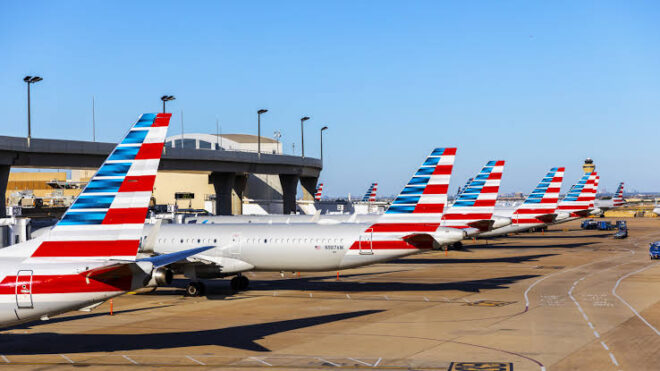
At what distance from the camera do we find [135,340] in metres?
28.7

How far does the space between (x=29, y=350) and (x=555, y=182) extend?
221 ft

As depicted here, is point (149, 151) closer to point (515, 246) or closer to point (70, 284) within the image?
point (70, 284)

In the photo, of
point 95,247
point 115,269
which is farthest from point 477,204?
point 115,269

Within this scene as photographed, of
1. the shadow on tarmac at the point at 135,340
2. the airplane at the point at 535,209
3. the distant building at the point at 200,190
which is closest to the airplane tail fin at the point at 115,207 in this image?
the shadow on tarmac at the point at 135,340

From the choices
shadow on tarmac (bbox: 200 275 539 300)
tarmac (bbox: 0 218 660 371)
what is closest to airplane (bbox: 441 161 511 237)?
tarmac (bbox: 0 218 660 371)

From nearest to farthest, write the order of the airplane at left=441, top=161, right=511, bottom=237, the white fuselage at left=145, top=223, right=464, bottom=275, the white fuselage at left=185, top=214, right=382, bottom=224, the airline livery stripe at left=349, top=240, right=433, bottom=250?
the airline livery stripe at left=349, top=240, right=433, bottom=250, the white fuselage at left=145, top=223, right=464, bottom=275, the airplane at left=441, top=161, right=511, bottom=237, the white fuselage at left=185, top=214, right=382, bottom=224

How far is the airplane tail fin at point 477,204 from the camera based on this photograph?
5956 cm

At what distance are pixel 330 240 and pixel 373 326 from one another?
36.1 feet

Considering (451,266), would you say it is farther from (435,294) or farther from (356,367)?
(356,367)

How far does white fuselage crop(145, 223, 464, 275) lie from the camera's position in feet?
132

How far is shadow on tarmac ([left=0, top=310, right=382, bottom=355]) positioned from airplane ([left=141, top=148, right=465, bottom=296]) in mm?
9456

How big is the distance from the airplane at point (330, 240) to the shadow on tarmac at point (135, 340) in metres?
9.46

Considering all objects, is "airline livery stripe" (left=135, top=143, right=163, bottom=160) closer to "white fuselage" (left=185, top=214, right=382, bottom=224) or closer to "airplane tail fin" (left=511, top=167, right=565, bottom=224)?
"white fuselage" (left=185, top=214, right=382, bottom=224)

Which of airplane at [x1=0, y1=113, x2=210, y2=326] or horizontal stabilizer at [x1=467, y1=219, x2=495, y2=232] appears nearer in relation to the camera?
airplane at [x1=0, y1=113, x2=210, y2=326]
